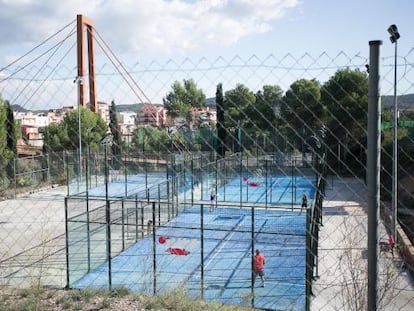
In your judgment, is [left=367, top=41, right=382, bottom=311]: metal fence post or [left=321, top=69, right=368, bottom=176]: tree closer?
[left=367, top=41, right=382, bottom=311]: metal fence post

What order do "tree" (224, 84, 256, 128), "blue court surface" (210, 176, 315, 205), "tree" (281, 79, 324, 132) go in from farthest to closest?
1. "blue court surface" (210, 176, 315, 205)
2. "tree" (224, 84, 256, 128)
3. "tree" (281, 79, 324, 132)

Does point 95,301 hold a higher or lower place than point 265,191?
higher

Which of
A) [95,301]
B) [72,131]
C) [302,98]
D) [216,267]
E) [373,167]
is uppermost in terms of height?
[72,131]

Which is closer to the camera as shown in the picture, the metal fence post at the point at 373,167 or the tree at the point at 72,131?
the metal fence post at the point at 373,167

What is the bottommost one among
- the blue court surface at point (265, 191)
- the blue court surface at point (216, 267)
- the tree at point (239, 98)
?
the blue court surface at point (216, 267)

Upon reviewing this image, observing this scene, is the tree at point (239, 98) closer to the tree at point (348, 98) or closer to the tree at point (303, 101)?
the tree at point (303, 101)

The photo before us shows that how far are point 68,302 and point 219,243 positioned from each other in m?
9.78

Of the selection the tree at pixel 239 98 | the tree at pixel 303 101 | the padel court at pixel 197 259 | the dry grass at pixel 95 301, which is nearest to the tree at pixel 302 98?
the tree at pixel 303 101

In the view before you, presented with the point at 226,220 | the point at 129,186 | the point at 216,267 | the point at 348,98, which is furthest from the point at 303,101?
the point at 129,186

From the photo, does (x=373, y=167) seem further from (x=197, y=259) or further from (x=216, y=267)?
(x=197, y=259)

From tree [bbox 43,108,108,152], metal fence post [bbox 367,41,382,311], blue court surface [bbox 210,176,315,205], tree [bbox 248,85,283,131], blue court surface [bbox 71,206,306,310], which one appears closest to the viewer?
metal fence post [bbox 367,41,382,311]

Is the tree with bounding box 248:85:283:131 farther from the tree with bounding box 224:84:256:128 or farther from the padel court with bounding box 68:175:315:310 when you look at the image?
the padel court with bounding box 68:175:315:310

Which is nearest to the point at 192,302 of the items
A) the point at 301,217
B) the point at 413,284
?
the point at 413,284

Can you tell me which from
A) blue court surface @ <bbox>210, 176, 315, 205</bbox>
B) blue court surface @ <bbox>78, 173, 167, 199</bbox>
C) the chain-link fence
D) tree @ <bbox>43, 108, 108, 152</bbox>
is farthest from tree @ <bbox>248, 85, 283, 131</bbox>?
blue court surface @ <bbox>78, 173, 167, 199</bbox>
